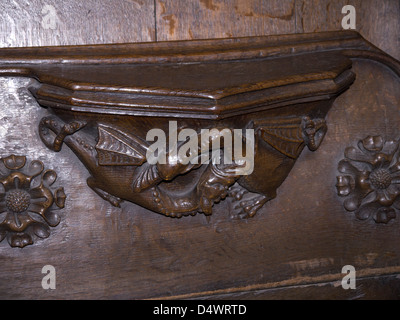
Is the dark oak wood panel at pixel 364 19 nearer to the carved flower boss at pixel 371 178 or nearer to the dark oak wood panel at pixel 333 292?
the carved flower boss at pixel 371 178

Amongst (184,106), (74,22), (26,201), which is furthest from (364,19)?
(26,201)

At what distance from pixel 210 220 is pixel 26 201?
0.32 m

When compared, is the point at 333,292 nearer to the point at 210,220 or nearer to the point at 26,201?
the point at 210,220

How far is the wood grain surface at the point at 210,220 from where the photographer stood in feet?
2.84

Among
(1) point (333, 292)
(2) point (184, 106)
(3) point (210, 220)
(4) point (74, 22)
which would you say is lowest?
(1) point (333, 292)

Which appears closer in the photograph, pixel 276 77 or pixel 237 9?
pixel 276 77

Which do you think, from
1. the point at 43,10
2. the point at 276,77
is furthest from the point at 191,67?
the point at 43,10

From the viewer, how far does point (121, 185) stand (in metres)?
0.86

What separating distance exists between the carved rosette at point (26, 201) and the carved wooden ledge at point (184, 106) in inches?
2.1

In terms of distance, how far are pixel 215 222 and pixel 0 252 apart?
14.5 inches

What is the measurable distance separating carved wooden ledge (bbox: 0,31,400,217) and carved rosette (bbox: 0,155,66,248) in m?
0.05

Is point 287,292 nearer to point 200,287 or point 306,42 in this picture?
point 200,287

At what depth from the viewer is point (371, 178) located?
98 centimetres

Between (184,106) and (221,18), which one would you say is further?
(221,18)
